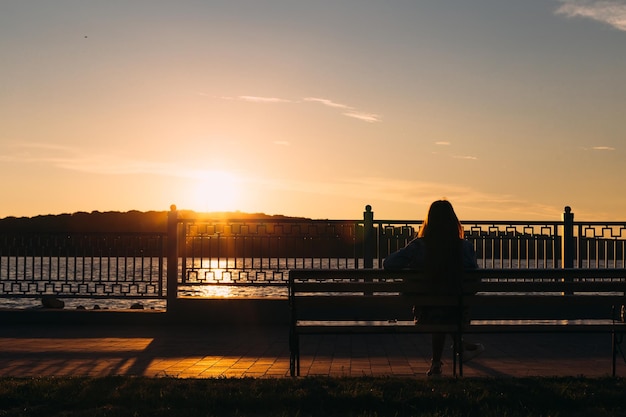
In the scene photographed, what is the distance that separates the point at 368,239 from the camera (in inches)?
611

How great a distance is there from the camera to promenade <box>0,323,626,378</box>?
9602mm

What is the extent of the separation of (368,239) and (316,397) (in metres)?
8.43

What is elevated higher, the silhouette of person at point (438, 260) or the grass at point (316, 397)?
the silhouette of person at point (438, 260)

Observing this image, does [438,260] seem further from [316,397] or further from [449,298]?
[316,397]

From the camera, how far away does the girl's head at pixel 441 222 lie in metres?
8.93

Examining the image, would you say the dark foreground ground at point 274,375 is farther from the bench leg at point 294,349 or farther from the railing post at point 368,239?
the railing post at point 368,239

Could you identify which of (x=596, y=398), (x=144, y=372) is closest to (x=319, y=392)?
(x=596, y=398)

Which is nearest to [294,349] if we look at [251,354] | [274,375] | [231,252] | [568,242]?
[274,375]

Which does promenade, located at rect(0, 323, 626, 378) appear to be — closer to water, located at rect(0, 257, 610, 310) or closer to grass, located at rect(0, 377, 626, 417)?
water, located at rect(0, 257, 610, 310)

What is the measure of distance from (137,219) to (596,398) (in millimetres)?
11978

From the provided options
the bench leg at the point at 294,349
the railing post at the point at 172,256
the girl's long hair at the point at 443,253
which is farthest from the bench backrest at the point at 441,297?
the railing post at the point at 172,256

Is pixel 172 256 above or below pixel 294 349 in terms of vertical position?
above

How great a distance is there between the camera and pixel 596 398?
7.23m

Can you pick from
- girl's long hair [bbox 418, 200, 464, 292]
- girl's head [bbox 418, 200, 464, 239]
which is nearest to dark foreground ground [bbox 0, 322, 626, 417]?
girl's long hair [bbox 418, 200, 464, 292]
